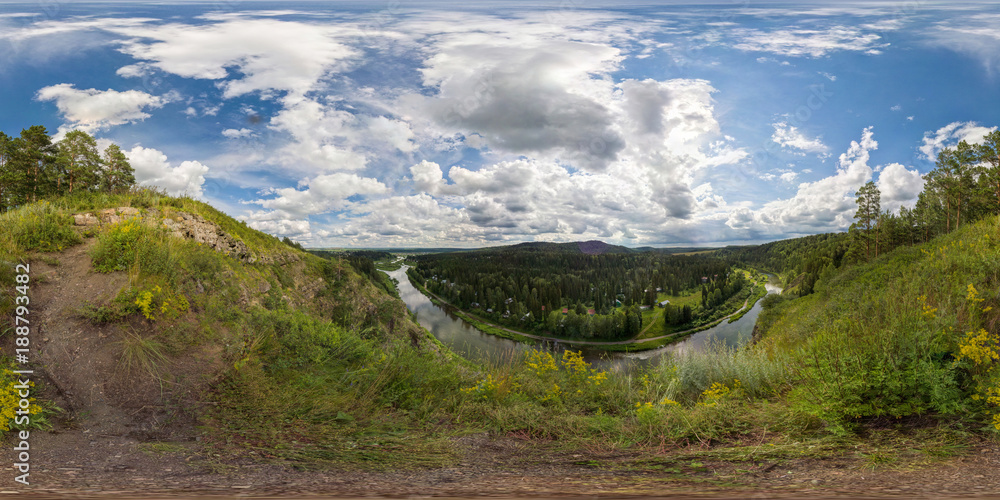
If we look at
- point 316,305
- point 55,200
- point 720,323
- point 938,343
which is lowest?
point 720,323

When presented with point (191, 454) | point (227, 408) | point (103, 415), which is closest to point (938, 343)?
point (191, 454)

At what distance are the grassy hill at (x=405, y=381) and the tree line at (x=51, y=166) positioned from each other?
13.2 m

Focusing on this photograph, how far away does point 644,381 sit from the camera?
6.25 metres

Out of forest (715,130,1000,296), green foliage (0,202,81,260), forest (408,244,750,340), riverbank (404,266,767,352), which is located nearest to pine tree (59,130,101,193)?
green foliage (0,202,81,260)

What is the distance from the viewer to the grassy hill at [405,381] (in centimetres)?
393

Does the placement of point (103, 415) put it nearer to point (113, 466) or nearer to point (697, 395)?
point (113, 466)

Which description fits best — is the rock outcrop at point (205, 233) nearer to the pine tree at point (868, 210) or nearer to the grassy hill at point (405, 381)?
the grassy hill at point (405, 381)

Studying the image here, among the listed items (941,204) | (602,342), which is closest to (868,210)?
(941,204)

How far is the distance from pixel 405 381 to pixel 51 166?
2822 cm

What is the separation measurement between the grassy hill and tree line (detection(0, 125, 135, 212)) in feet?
43.2

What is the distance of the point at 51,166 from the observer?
2006 centimetres

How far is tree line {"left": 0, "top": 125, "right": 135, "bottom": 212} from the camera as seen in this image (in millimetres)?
17516

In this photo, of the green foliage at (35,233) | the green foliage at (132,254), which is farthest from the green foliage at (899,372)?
the green foliage at (35,233)

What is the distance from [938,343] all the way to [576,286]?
99724 millimetres
